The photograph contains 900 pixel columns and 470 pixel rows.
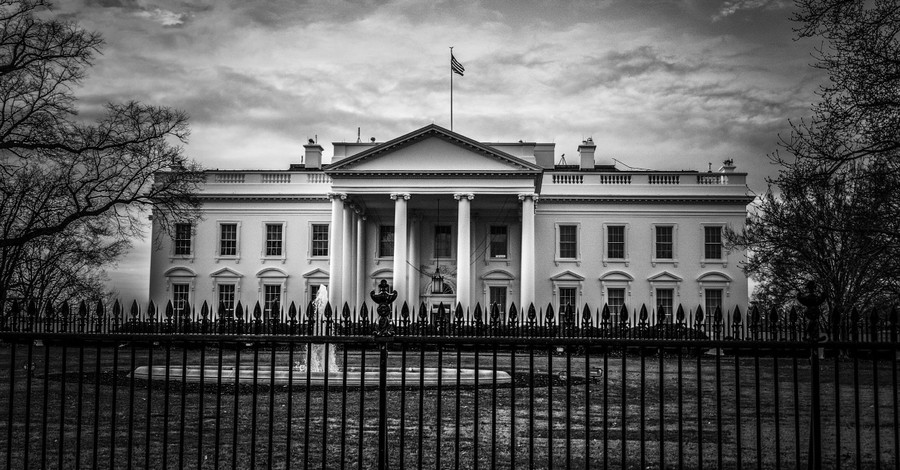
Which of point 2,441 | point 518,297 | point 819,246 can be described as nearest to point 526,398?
point 2,441

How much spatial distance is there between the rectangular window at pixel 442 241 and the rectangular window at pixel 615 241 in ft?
29.4

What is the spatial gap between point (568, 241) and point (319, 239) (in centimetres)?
1427

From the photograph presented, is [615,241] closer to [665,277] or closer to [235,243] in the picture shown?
[665,277]

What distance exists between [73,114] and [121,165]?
3.21m

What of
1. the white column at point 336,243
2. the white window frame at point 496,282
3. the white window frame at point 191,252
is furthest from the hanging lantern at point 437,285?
the white window frame at point 191,252

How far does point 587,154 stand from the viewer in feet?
169

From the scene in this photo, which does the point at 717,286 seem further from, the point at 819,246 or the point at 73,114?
the point at 73,114

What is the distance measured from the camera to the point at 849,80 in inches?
488

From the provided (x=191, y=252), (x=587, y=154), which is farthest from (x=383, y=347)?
(x=587, y=154)

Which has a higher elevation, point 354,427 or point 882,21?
point 882,21

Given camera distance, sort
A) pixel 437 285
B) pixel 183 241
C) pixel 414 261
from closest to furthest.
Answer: pixel 414 261 < pixel 437 285 < pixel 183 241

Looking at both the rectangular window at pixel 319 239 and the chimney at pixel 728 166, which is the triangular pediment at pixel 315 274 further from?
the chimney at pixel 728 166

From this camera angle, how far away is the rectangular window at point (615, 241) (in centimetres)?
4562

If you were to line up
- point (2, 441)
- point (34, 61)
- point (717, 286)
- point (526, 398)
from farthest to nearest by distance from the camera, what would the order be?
point (717, 286) → point (34, 61) → point (526, 398) → point (2, 441)
